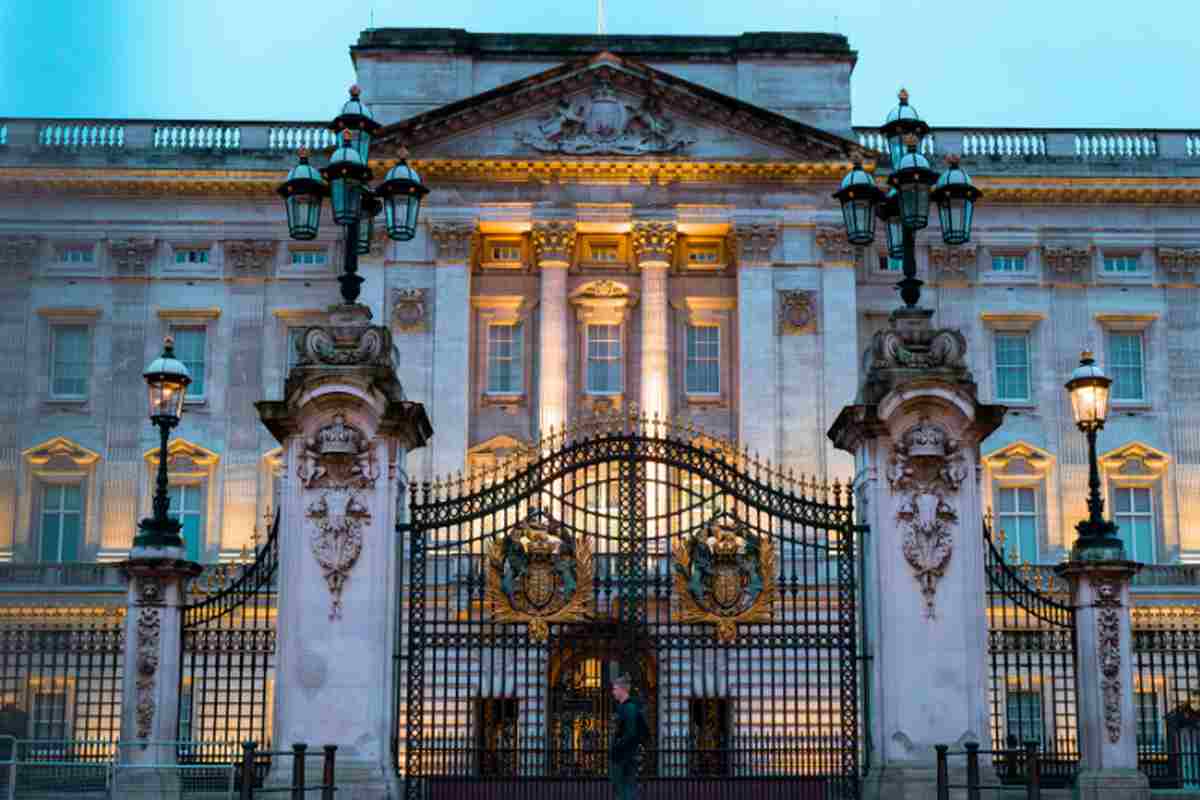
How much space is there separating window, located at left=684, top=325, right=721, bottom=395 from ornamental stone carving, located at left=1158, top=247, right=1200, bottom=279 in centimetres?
1367

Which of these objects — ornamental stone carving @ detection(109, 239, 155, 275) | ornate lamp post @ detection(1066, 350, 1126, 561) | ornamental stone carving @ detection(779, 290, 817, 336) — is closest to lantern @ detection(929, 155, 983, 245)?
ornate lamp post @ detection(1066, 350, 1126, 561)

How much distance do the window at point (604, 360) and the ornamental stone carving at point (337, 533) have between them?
31059 mm

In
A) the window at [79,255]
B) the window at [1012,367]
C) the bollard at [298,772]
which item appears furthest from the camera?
the window at [79,255]

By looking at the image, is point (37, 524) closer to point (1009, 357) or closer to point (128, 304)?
point (128, 304)

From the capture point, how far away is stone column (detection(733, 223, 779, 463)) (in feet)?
166

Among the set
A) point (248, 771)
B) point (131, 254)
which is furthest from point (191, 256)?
point (248, 771)

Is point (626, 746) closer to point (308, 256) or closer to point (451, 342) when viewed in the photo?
point (451, 342)

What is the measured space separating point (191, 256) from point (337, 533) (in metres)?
34.8

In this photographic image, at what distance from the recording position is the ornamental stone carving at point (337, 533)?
2086 cm

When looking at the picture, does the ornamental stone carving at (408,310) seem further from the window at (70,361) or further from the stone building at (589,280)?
the window at (70,361)

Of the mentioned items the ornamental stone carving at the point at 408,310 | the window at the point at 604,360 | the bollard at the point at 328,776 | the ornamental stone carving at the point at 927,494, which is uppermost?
the ornamental stone carving at the point at 408,310

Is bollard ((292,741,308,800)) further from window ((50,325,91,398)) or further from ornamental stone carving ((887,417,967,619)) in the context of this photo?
window ((50,325,91,398))

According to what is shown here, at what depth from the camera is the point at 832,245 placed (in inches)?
2058

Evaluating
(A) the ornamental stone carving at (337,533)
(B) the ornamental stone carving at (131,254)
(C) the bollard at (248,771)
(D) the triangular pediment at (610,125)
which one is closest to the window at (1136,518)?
(D) the triangular pediment at (610,125)
